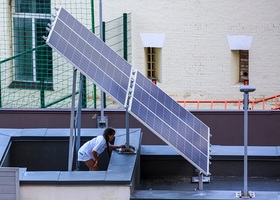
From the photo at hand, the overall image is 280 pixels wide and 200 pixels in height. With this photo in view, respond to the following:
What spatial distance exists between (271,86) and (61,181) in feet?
30.7

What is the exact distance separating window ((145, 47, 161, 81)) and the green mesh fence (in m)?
0.60

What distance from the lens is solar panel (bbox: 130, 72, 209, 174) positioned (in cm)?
1938

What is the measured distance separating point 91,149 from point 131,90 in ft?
4.55

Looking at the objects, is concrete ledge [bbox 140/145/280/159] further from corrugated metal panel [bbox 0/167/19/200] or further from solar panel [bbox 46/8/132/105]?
corrugated metal panel [bbox 0/167/19/200]

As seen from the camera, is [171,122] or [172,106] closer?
[171,122]

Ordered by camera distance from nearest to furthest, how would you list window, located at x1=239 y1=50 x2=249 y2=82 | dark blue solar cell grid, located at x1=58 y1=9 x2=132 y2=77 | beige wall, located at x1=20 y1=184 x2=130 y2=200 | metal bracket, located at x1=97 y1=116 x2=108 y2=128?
beige wall, located at x1=20 y1=184 x2=130 y2=200 < dark blue solar cell grid, located at x1=58 y1=9 x2=132 y2=77 < metal bracket, located at x1=97 y1=116 x2=108 y2=128 < window, located at x1=239 y1=50 x2=249 y2=82

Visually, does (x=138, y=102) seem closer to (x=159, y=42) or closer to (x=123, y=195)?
(x=123, y=195)

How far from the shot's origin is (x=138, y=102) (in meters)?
19.7

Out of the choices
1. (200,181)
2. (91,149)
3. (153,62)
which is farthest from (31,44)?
(200,181)

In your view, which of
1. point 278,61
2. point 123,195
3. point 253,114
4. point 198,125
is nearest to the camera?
point 123,195

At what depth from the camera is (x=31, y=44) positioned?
91.0 feet

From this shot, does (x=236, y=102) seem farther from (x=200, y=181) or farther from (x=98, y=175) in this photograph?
(x=98, y=175)

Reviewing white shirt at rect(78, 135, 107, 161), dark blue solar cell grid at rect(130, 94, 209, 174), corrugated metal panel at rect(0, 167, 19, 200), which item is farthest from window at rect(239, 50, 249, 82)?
corrugated metal panel at rect(0, 167, 19, 200)

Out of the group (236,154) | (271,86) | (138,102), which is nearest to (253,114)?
(271,86)
